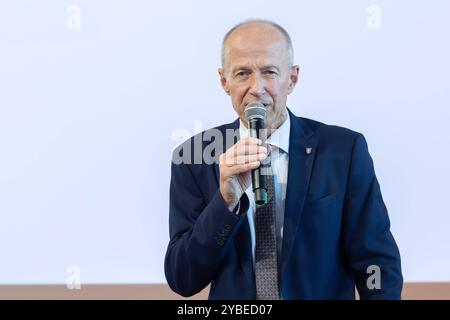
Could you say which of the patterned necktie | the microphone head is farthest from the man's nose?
the patterned necktie

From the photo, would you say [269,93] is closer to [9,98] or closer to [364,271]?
[364,271]

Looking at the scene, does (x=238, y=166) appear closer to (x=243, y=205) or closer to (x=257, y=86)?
(x=243, y=205)

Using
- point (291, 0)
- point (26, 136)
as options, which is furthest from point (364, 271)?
point (26, 136)

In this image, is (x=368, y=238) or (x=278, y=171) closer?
(x=368, y=238)

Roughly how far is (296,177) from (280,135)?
16cm

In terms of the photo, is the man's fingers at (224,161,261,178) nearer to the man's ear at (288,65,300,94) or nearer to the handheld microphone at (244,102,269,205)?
the handheld microphone at (244,102,269,205)

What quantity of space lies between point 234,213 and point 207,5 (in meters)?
0.97

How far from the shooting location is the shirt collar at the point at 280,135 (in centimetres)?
187

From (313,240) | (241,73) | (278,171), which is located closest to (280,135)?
(278,171)

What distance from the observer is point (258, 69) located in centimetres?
183

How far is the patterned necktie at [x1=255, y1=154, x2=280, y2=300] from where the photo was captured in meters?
1.73

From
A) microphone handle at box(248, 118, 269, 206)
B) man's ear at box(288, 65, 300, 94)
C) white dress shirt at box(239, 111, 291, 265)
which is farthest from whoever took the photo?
man's ear at box(288, 65, 300, 94)

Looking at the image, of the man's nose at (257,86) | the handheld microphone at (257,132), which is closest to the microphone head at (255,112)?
the handheld microphone at (257,132)
